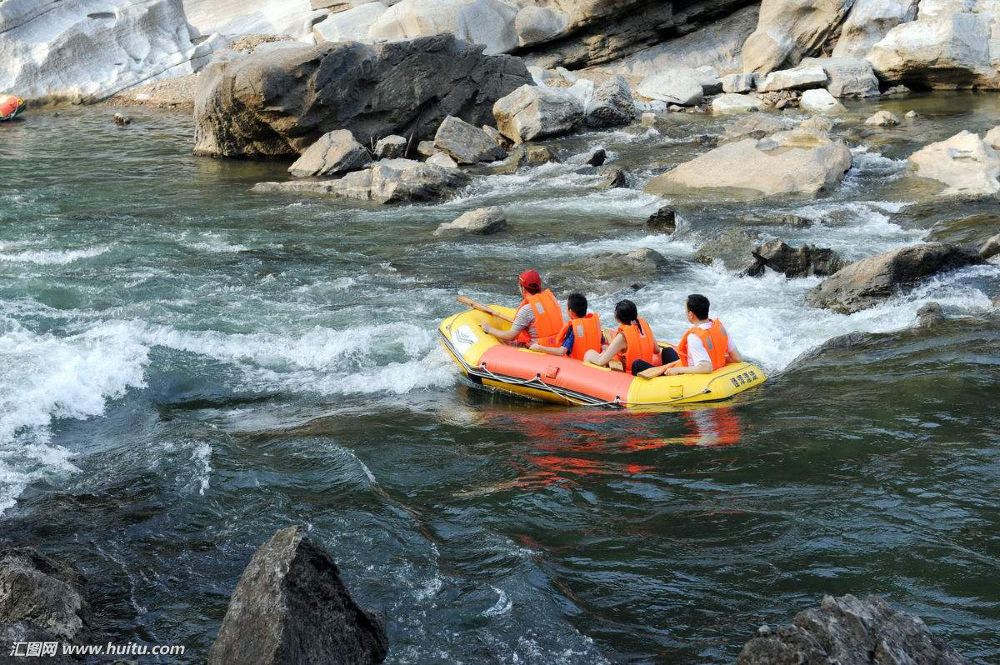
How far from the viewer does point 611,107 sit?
21.1 metres

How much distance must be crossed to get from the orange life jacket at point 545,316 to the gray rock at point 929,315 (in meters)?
3.31

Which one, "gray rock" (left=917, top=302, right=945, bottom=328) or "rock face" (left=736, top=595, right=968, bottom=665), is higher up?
"rock face" (left=736, top=595, right=968, bottom=665)

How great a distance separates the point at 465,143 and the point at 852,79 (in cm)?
989

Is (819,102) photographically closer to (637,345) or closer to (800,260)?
(800,260)

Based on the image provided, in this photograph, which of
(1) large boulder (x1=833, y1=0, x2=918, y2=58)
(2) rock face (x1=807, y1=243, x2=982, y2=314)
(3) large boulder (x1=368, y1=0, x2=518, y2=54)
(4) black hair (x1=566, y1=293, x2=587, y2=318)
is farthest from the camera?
(3) large boulder (x1=368, y1=0, x2=518, y2=54)

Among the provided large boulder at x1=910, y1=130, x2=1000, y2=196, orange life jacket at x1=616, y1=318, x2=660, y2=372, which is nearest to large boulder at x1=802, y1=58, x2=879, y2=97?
large boulder at x1=910, y1=130, x2=1000, y2=196

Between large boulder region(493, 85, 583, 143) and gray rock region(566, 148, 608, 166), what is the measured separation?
183cm

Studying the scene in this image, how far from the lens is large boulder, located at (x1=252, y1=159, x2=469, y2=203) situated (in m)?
15.8

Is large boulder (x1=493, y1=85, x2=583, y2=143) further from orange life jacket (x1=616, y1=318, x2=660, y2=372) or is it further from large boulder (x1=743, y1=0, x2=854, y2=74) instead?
orange life jacket (x1=616, y1=318, x2=660, y2=372)

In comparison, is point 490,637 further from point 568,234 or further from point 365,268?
point 568,234

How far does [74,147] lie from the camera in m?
21.5

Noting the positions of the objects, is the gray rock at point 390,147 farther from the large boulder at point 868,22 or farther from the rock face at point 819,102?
the large boulder at point 868,22

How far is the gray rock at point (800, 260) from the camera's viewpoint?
37.0 ft

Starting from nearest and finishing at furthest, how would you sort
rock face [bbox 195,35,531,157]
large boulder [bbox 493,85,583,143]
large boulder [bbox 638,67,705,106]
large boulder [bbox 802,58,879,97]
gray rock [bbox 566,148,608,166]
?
gray rock [bbox 566,148,608,166]
rock face [bbox 195,35,531,157]
large boulder [bbox 493,85,583,143]
large boulder [bbox 802,58,879,97]
large boulder [bbox 638,67,705,106]
